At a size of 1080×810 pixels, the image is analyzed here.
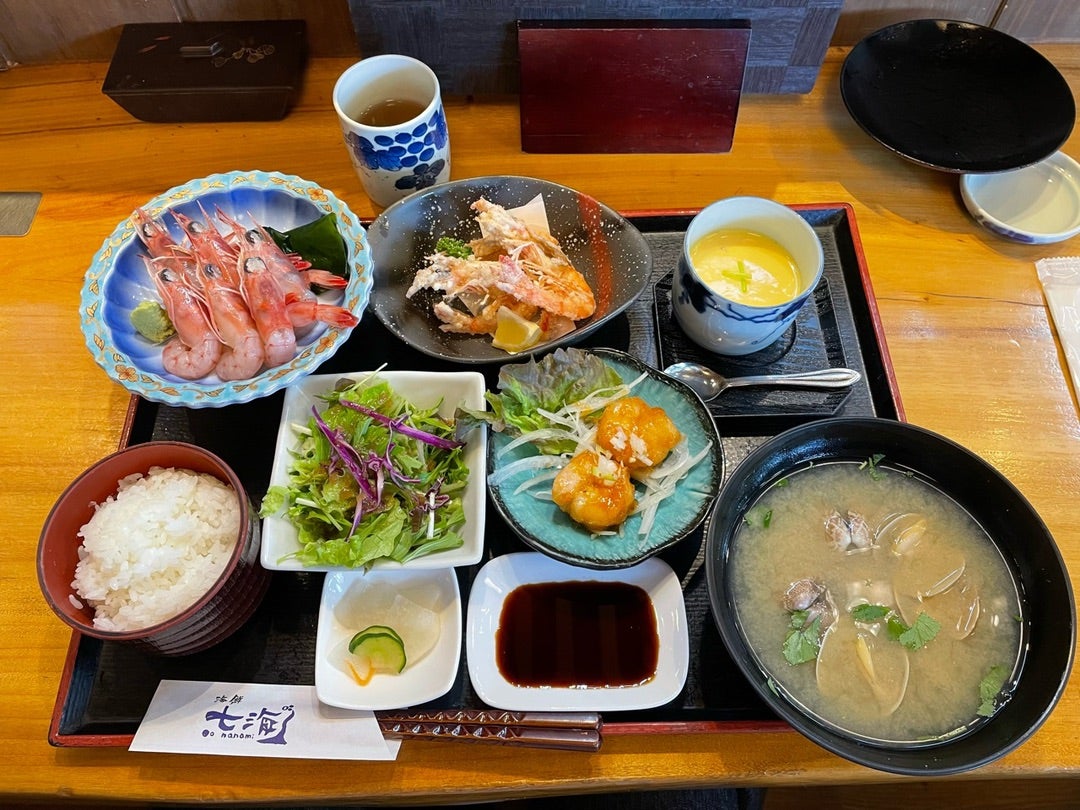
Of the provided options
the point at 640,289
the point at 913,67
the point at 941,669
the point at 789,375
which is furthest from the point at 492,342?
the point at 913,67

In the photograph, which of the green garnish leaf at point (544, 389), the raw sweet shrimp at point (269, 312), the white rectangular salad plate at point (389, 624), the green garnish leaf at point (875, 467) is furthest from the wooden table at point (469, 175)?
the green garnish leaf at point (544, 389)

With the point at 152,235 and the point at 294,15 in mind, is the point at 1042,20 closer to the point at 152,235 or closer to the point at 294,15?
the point at 294,15

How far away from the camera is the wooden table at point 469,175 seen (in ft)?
4.60

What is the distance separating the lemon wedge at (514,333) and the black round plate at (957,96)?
1.16 metres

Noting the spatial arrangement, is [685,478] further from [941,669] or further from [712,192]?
[712,192]

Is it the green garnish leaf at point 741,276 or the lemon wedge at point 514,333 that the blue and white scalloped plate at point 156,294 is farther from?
the green garnish leaf at point 741,276

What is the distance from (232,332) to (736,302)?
3.65 feet

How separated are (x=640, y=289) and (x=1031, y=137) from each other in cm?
122

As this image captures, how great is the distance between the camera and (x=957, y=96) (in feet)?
6.91

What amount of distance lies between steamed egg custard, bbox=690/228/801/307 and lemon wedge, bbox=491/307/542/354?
1.34 feet

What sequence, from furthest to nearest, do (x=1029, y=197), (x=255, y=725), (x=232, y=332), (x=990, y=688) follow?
1. (x=1029, y=197)
2. (x=232, y=332)
3. (x=255, y=725)
4. (x=990, y=688)

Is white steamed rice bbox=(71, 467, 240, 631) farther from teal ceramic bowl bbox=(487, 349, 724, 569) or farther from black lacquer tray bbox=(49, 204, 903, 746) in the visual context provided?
teal ceramic bowl bbox=(487, 349, 724, 569)

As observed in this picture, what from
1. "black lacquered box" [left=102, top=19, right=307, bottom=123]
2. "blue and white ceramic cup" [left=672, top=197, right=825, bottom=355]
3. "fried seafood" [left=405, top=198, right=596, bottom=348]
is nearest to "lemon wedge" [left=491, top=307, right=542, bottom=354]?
"fried seafood" [left=405, top=198, right=596, bottom=348]

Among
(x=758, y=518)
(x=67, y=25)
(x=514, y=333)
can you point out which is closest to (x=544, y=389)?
(x=514, y=333)
